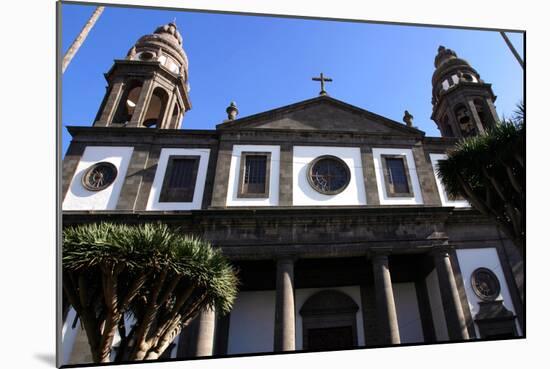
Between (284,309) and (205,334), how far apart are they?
2209 millimetres

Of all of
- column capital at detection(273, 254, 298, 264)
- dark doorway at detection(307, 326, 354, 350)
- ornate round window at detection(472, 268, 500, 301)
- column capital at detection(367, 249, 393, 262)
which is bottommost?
dark doorway at detection(307, 326, 354, 350)

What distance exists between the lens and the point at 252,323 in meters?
9.84

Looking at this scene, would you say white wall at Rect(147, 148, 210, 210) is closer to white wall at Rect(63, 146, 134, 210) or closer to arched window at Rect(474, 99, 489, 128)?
white wall at Rect(63, 146, 134, 210)

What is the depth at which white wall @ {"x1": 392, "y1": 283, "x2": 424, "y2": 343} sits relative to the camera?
9.71 metres

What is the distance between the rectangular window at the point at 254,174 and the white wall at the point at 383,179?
4.12 m

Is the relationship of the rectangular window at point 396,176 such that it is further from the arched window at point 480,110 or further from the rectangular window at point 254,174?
the arched window at point 480,110

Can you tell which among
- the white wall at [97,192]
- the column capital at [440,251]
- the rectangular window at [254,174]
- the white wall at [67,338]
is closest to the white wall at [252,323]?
the rectangular window at [254,174]

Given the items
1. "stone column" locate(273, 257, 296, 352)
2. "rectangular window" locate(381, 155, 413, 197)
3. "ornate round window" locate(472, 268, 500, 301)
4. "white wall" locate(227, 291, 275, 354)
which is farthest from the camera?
"rectangular window" locate(381, 155, 413, 197)

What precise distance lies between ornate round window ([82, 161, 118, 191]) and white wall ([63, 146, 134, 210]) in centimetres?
11

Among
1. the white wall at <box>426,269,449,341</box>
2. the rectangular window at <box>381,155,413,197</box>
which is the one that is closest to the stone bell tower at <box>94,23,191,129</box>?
the rectangular window at <box>381,155,413,197</box>

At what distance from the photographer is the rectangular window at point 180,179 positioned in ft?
36.4

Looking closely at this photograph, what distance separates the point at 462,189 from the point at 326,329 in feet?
20.6

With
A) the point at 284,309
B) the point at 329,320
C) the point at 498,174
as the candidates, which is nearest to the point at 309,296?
the point at 329,320

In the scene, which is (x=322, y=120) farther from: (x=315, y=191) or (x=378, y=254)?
(x=378, y=254)
